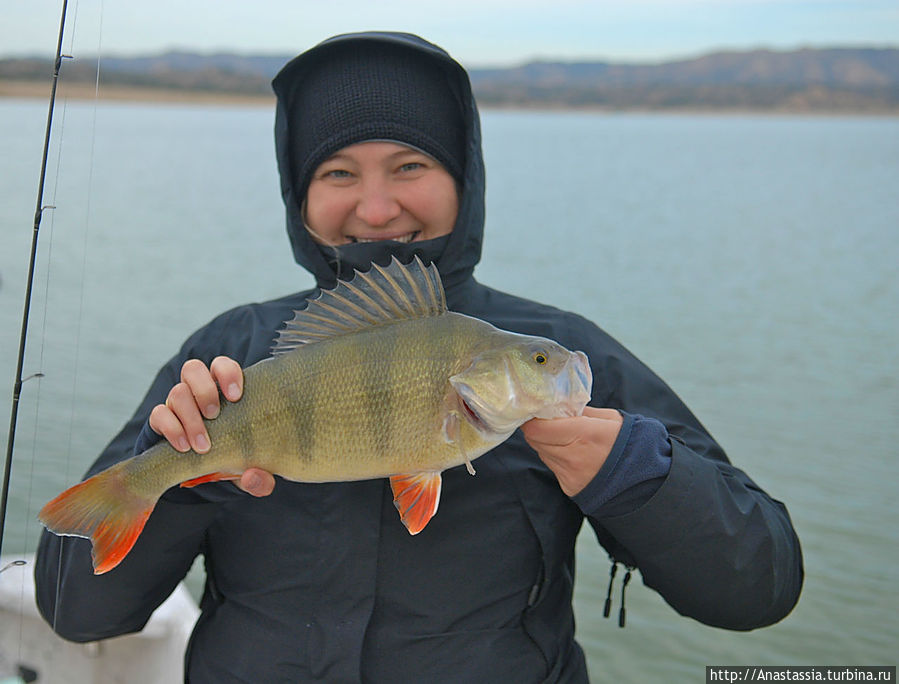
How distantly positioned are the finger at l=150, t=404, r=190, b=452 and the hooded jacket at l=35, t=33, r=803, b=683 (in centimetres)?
24

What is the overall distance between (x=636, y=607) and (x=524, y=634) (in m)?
3.62

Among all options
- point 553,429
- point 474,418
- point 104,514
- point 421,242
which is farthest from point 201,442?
point 421,242

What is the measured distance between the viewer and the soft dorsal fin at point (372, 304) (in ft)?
7.43

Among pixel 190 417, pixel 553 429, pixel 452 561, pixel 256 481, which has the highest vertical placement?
pixel 553 429

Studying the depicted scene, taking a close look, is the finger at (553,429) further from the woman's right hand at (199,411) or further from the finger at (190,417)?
the finger at (190,417)

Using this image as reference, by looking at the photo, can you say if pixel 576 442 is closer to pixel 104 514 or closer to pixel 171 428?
pixel 171 428

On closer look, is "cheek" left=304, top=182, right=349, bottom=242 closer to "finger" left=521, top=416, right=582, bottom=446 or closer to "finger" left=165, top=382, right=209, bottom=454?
"finger" left=165, top=382, right=209, bottom=454

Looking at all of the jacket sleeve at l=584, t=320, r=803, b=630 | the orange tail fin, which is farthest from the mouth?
the orange tail fin

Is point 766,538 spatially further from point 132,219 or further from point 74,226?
point 132,219

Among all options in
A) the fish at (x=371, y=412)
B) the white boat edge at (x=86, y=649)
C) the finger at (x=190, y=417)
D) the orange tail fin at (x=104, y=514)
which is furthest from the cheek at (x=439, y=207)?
the white boat edge at (x=86, y=649)

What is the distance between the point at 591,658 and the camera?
5.46 metres

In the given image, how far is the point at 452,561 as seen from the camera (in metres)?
2.39

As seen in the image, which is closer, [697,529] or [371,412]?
[371,412]

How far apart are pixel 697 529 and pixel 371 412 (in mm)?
837
